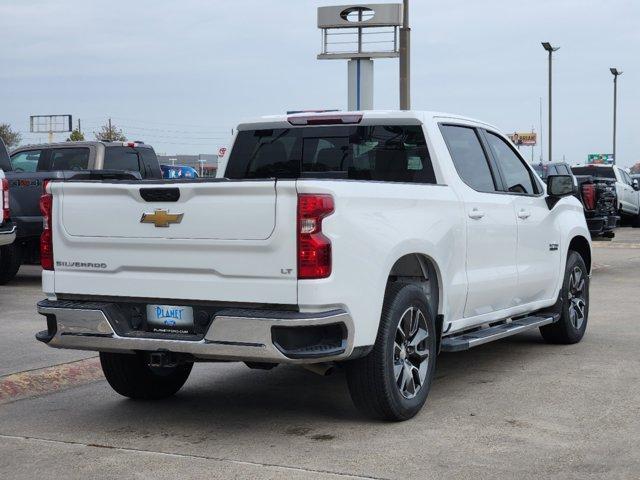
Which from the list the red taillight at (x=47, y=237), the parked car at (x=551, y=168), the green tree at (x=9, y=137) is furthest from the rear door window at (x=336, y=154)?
the green tree at (x=9, y=137)

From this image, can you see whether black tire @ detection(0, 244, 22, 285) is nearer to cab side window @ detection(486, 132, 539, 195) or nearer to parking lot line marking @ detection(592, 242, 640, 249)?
cab side window @ detection(486, 132, 539, 195)

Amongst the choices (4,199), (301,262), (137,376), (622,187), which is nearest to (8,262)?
(4,199)

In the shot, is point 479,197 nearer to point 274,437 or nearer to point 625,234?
point 274,437

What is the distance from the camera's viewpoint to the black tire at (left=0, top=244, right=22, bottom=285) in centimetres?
1484

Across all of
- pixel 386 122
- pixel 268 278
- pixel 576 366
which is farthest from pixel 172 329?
pixel 576 366

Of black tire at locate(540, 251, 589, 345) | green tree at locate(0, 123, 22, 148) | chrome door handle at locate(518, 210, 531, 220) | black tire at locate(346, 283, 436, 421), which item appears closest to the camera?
black tire at locate(346, 283, 436, 421)

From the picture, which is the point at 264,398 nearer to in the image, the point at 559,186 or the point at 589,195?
the point at 559,186

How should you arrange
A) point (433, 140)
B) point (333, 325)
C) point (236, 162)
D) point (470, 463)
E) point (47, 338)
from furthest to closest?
point (236, 162)
point (433, 140)
point (47, 338)
point (333, 325)
point (470, 463)

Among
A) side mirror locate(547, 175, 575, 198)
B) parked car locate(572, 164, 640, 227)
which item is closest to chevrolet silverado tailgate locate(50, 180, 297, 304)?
side mirror locate(547, 175, 575, 198)

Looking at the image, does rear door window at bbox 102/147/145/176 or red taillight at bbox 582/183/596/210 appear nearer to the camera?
rear door window at bbox 102/147/145/176

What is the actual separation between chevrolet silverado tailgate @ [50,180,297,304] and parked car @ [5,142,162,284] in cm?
810

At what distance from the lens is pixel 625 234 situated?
99.8 ft

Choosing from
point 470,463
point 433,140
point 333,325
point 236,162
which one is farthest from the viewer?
point 236,162

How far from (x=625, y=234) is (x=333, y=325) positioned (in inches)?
1021
